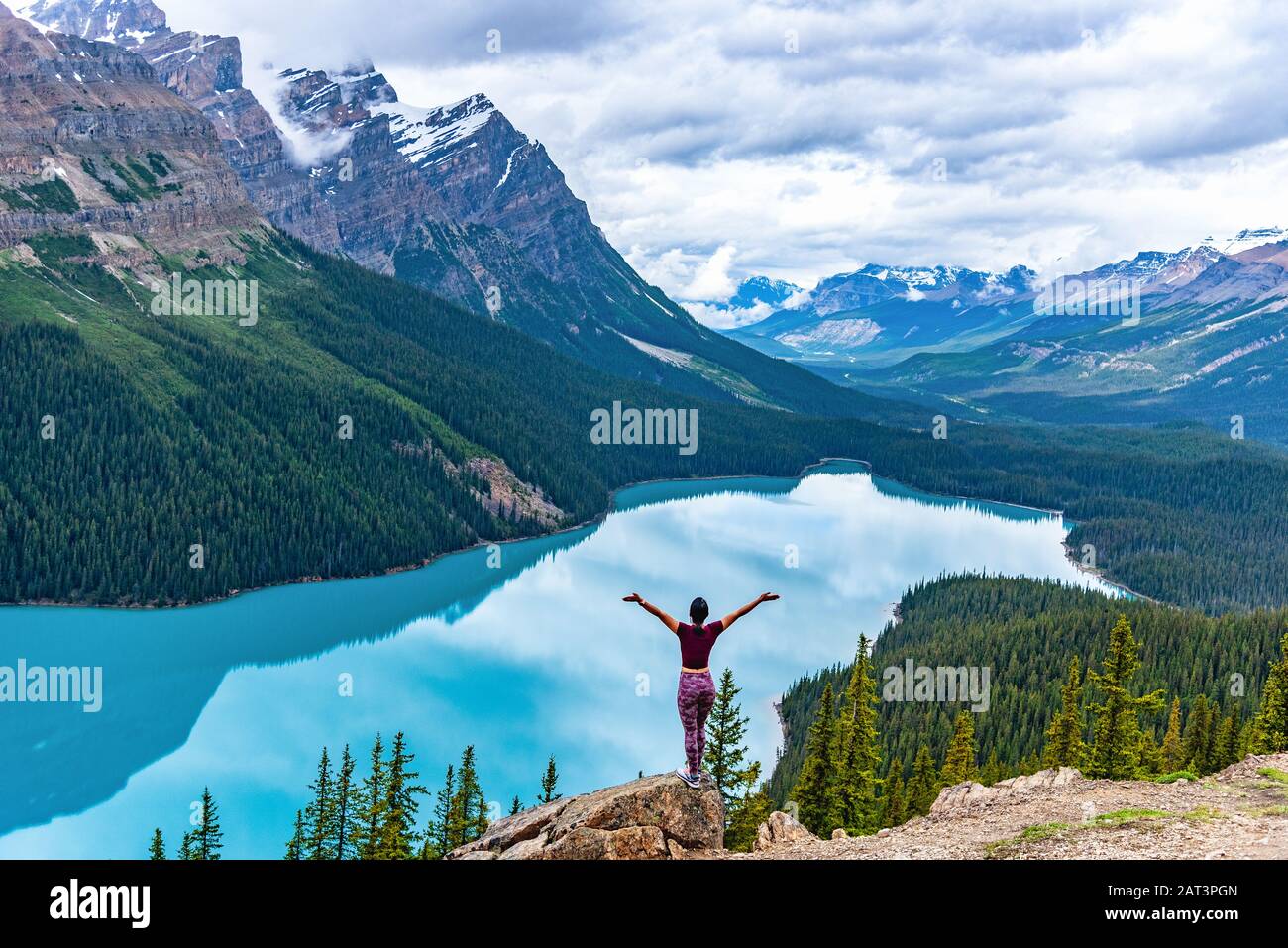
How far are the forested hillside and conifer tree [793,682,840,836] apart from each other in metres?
22.4

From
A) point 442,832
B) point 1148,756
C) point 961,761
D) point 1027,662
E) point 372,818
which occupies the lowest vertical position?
point 1027,662

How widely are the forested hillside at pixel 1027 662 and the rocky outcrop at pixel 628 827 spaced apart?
50.0m

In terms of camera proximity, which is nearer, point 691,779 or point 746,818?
point 691,779

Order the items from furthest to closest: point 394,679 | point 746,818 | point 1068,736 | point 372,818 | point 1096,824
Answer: point 394,679
point 1068,736
point 372,818
point 746,818
point 1096,824

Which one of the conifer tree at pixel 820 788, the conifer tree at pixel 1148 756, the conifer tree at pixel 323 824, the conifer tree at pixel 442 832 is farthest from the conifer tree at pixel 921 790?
the conifer tree at pixel 323 824

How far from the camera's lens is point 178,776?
7956cm

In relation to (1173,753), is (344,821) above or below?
below

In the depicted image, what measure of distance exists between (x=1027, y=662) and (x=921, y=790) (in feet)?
165

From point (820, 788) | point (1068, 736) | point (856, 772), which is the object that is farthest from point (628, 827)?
point (1068, 736)

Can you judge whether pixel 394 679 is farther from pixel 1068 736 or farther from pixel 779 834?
pixel 779 834

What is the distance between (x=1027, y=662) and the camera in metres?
104
